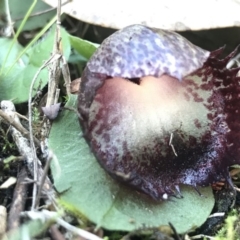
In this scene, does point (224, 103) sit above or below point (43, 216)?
above

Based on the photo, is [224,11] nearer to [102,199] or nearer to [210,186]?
[210,186]

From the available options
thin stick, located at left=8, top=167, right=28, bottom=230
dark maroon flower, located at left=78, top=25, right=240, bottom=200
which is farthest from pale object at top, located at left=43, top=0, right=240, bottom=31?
thin stick, located at left=8, top=167, right=28, bottom=230

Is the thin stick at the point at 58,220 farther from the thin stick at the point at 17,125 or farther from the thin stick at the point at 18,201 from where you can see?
the thin stick at the point at 17,125

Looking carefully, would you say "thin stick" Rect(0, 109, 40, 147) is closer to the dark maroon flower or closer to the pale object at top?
the dark maroon flower

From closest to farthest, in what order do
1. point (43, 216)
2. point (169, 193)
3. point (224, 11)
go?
point (43, 216), point (169, 193), point (224, 11)

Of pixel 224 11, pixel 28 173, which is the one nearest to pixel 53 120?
pixel 28 173

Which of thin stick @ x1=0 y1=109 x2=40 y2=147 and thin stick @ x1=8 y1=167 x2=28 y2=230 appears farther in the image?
thin stick @ x1=0 y1=109 x2=40 y2=147

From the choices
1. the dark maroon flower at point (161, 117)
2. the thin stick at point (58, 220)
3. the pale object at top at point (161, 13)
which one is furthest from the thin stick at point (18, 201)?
the pale object at top at point (161, 13)
